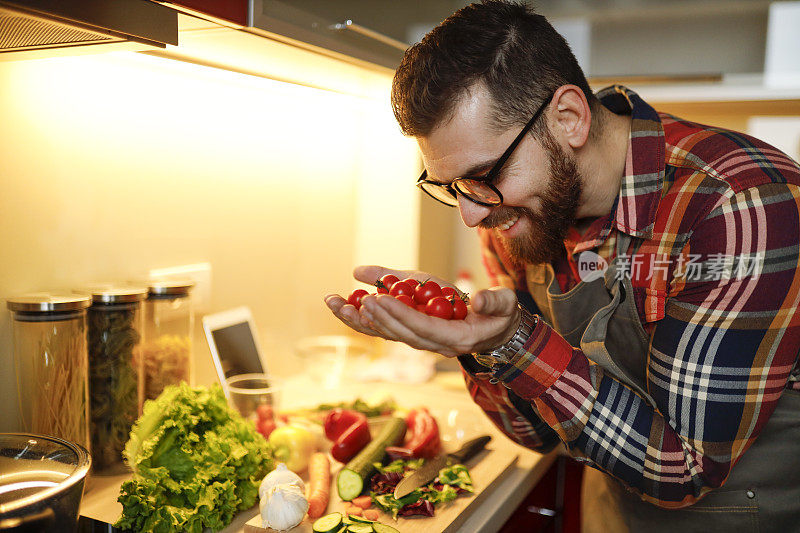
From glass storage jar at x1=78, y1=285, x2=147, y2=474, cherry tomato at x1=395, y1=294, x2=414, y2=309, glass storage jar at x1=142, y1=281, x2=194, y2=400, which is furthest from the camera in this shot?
glass storage jar at x1=142, y1=281, x2=194, y2=400

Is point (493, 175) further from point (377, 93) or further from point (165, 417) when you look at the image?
point (377, 93)

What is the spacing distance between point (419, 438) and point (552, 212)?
21.0 inches

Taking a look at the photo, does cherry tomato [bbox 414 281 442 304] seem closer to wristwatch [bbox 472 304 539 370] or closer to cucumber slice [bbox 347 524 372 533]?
wristwatch [bbox 472 304 539 370]

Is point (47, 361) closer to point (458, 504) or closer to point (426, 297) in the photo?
point (426, 297)

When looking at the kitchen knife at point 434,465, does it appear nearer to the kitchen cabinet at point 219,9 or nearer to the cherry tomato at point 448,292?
the cherry tomato at point 448,292

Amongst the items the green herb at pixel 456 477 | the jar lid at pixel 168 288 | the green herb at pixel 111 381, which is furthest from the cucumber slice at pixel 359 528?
the jar lid at pixel 168 288

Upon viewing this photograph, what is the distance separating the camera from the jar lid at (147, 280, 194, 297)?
1.23m

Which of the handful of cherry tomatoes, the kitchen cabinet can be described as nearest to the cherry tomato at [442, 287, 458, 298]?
the handful of cherry tomatoes

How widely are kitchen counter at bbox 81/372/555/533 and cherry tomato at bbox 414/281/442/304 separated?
1.23 feet

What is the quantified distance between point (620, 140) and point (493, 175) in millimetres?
280

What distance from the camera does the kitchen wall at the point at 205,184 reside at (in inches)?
43.2

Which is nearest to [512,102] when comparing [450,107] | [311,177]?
[450,107]

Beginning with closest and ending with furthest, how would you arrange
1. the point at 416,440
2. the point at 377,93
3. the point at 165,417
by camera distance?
the point at 165,417
the point at 416,440
the point at 377,93

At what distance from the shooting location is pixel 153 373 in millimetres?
1197
